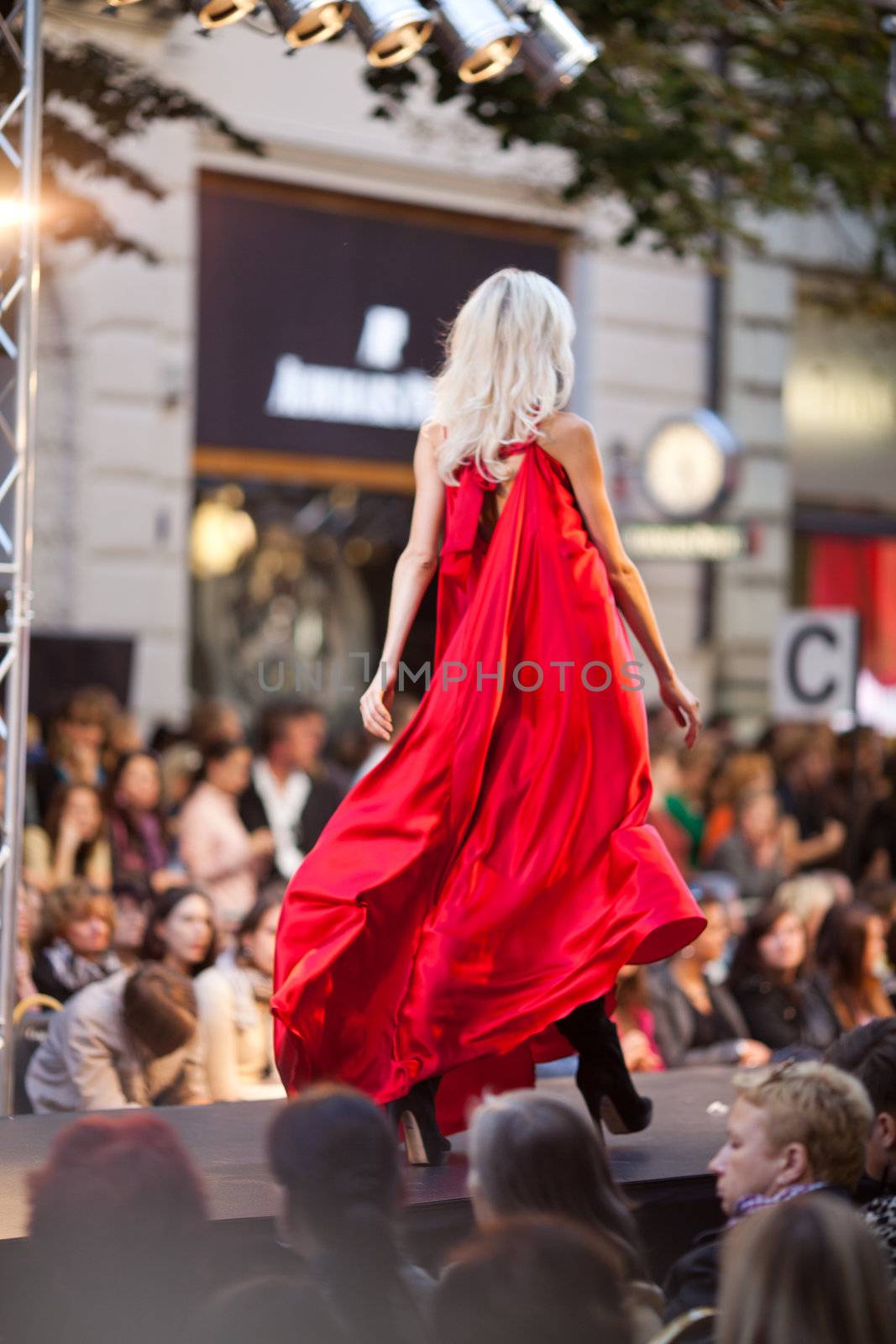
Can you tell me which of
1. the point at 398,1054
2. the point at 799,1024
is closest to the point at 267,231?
the point at 799,1024

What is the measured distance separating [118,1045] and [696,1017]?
211cm

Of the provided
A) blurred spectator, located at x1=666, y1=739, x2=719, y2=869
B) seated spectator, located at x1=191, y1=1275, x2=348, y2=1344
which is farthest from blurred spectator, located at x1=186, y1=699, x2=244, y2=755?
seated spectator, located at x1=191, y1=1275, x2=348, y2=1344

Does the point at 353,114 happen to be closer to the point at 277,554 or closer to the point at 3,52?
the point at 277,554

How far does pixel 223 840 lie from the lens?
7094mm

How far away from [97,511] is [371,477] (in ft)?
6.69

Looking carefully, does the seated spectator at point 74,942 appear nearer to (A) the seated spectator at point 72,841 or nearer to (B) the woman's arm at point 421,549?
(A) the seated spectator at point 72,841

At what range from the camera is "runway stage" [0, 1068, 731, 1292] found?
3137 millimetres

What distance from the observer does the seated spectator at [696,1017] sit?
18.9 feet

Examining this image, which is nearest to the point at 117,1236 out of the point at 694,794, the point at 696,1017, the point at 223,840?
the point at 696,1017

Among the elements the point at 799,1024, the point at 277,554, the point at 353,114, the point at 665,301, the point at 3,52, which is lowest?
the point at 799,1024

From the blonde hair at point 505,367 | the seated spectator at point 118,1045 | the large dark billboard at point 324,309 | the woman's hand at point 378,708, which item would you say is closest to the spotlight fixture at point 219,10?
the blonde hair at point 505,367

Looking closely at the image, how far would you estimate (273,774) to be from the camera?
800 cm

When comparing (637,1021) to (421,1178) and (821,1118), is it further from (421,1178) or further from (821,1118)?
(821,1118)

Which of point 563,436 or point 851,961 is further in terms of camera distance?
point 851,961
